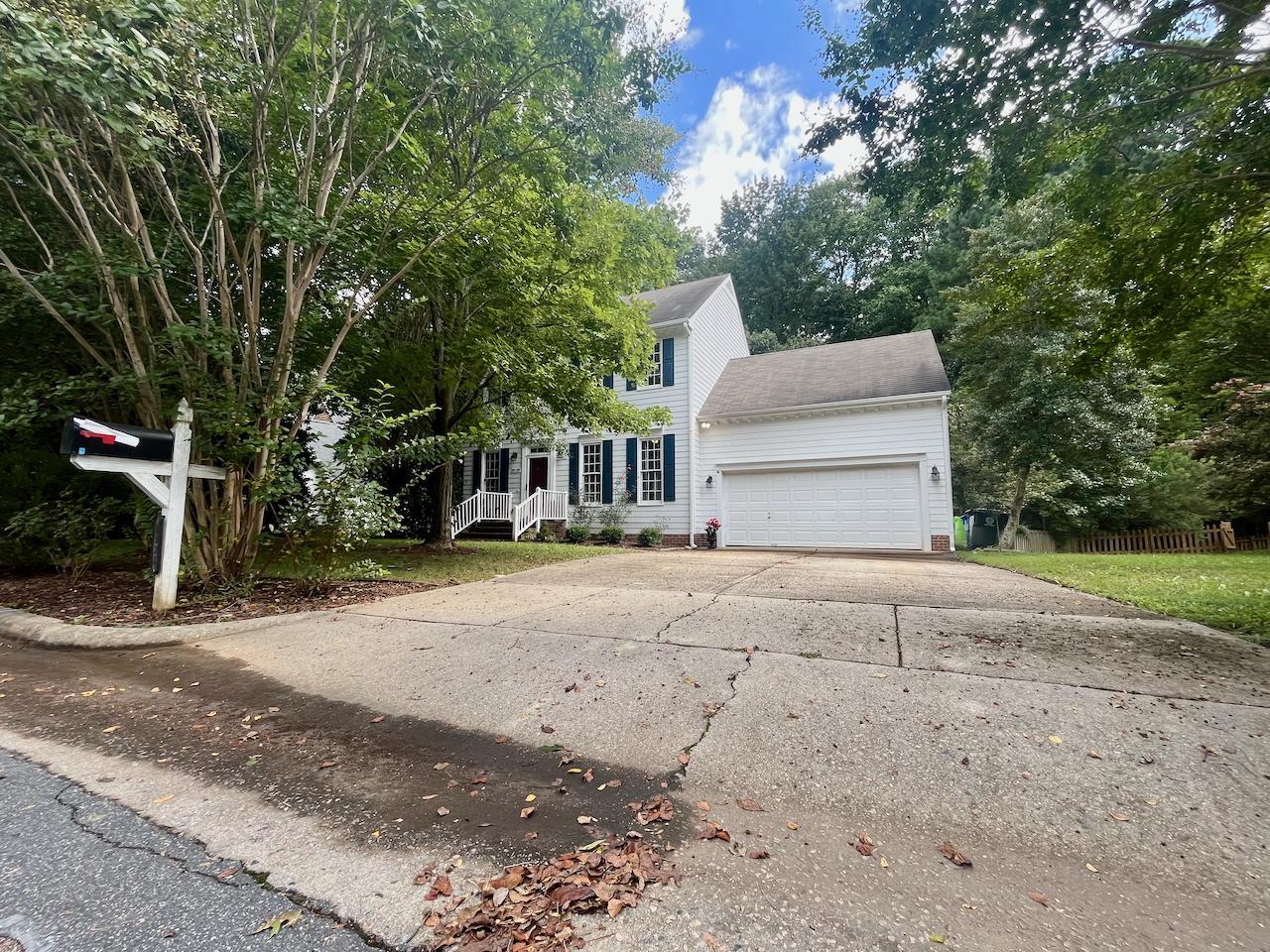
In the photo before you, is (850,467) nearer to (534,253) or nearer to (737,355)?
(737,355)

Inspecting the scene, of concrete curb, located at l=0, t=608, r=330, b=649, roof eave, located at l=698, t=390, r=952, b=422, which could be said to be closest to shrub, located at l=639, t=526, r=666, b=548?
roof eave, located at l=698, t=390, r=952, b=422

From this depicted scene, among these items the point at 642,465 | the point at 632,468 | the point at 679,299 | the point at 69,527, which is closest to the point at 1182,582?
the point at 642,465

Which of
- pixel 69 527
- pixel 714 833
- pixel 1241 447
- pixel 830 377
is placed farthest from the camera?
pixel 830 377

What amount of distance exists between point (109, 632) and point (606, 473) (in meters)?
11.3

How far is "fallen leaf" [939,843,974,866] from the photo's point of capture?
170 centimetres

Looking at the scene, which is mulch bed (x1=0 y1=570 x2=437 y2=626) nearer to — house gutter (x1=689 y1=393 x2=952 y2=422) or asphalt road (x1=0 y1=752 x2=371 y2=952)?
asphalt road (x1=0 y1=752 x2=371 y2=952)

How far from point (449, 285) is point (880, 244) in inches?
1000

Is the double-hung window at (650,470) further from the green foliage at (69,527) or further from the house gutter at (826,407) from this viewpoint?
the green foliage at (69,527)

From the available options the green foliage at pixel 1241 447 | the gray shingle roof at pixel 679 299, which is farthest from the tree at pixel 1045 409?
the gray shingle roof at pixel 679 299

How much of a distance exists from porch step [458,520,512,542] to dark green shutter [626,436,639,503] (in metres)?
3.40

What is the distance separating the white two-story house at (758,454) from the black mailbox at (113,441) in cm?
777

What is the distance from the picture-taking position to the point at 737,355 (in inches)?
727

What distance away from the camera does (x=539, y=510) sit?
14453mm

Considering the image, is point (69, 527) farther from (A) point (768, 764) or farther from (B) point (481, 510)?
(A) point (768, 764)
